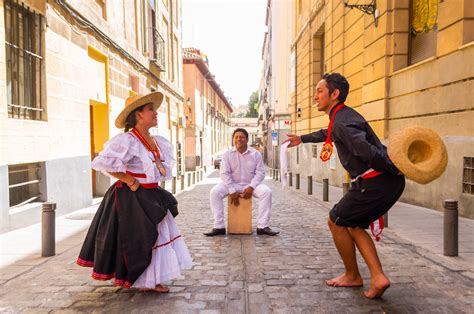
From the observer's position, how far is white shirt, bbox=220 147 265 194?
595cm

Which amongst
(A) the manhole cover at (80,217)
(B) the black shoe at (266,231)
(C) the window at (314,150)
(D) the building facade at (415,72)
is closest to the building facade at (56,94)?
(A) the manhole cover at (80,217)

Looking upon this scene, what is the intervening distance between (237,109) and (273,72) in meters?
117

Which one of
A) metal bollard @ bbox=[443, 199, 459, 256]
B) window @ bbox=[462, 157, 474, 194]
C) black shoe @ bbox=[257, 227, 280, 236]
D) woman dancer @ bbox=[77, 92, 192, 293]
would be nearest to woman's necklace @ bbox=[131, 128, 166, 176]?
woman dancer @ bbox=[77, 92, 192, 293]

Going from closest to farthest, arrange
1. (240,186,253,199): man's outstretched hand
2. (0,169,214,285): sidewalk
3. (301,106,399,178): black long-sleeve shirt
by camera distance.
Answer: (301,106,399,178): black long-sleeve shirt
(0,169,214,285): sidewalk
(240,186,253,199): man's outstretched hand

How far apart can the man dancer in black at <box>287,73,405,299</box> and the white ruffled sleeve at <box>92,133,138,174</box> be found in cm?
170

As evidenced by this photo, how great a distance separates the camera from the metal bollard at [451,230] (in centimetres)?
466

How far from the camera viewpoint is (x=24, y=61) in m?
7.13

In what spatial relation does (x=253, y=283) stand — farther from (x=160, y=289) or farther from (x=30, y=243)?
(x=30, y=243)

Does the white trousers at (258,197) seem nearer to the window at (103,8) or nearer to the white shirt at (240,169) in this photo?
the white shirt at (240,169)

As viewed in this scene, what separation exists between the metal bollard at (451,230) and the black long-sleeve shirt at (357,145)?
213 cm

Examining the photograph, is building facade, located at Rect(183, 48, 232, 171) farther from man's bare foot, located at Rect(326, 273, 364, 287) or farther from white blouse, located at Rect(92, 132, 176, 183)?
man's bare foot, located at Rect(326, 273, 364, 287)

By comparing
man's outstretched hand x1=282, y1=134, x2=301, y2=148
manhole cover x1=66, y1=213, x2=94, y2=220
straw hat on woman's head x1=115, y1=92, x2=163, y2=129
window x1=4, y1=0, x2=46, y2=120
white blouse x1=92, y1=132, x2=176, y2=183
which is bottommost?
manhole cover x1=66, y1=213, x2=94, y2=220

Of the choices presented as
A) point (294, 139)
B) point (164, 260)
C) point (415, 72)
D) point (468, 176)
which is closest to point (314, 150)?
point (415, 72)

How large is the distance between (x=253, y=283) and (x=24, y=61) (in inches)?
237
